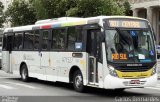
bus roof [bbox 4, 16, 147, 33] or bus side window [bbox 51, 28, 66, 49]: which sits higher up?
bus roof [bbox 4, 16, 147, 33]

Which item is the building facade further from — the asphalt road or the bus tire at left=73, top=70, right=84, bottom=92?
the bus tire at left=73, top=70, right=84, bottom=92

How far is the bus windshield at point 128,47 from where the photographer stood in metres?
14.8

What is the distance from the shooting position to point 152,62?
15.2m

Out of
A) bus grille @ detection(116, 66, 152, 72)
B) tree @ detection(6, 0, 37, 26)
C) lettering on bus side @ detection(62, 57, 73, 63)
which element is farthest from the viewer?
tree @ detection(6, 0, 37, 26)

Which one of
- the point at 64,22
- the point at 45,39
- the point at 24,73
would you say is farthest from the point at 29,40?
the point at 64,22

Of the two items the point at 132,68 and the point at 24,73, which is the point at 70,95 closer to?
the point at 132,68

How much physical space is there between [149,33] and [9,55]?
9.94 metres

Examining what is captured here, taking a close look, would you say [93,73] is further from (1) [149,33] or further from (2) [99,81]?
(1) [149,33]

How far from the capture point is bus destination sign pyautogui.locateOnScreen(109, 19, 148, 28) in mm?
15156

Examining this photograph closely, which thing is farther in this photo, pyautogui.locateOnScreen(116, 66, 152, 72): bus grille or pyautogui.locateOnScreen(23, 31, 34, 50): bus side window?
pyautogui.locateOnScreen(23, 31, 34, 50): bus side window

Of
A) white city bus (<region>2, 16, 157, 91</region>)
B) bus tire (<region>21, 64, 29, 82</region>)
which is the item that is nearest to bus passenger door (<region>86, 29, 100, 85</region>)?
white city bus (<region>2, 16, 157, 91</region>)

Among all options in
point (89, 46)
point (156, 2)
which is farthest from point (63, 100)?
point (156, 2)

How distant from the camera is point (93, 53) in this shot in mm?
15562

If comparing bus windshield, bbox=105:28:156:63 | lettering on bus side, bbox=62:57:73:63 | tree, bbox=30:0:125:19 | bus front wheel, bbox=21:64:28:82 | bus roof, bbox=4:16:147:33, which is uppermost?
tree, bbox=30:0:125:19
